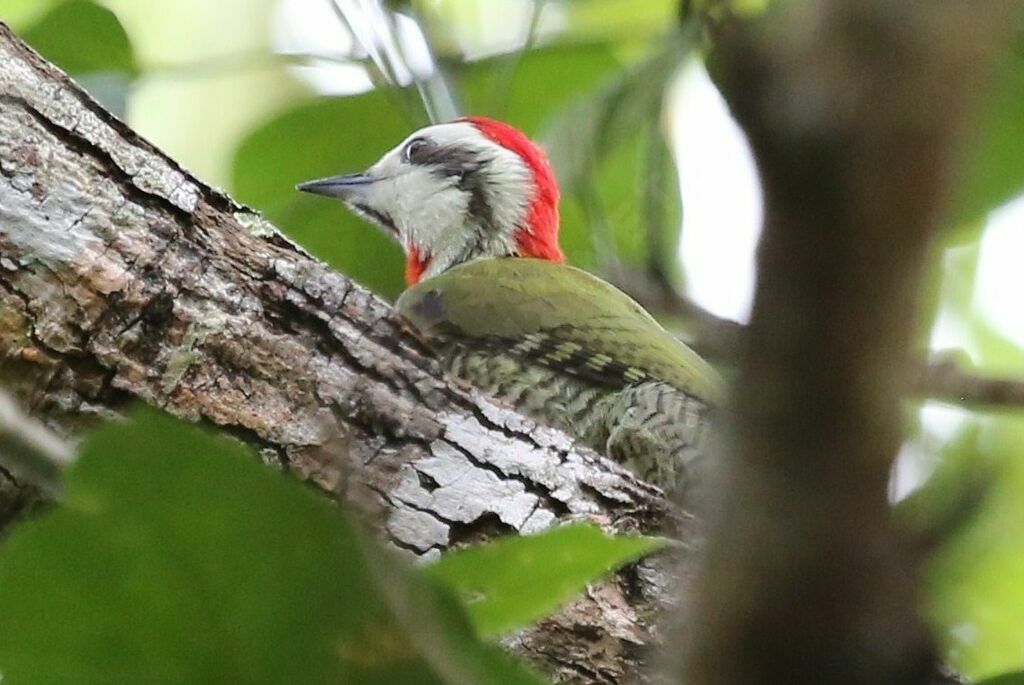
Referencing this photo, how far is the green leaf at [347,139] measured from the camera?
9.43 ft

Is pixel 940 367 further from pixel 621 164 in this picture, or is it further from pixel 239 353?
pixel 621 164

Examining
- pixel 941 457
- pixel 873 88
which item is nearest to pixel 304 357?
pixel 941 457

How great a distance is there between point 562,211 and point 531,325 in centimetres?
37

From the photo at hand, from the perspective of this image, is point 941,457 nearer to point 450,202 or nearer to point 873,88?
point 873,88

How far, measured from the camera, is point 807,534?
0.56 metres

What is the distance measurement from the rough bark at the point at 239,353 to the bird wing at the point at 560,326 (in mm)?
1040

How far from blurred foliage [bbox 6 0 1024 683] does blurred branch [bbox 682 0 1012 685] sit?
0.03m

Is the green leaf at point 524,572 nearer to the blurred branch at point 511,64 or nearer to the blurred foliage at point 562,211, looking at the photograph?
the blurred foliage at point 562,211

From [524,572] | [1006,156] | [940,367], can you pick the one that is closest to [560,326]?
[1006,156]

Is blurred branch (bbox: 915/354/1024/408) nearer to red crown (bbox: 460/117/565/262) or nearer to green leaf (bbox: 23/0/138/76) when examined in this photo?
green leaf (bbox: 23/0/138/76)

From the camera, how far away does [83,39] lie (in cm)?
265

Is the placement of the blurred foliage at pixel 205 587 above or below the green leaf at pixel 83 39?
below

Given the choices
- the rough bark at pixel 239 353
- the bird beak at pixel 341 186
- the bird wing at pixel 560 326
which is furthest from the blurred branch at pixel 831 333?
the bird beak at pixel 341 186

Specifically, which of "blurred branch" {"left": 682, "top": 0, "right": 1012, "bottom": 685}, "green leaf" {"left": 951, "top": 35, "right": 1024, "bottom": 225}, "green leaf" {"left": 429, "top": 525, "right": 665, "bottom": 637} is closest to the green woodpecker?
"green leaf" {"left": 951, "top": 35, "right": 1024, "bottom": 225}
